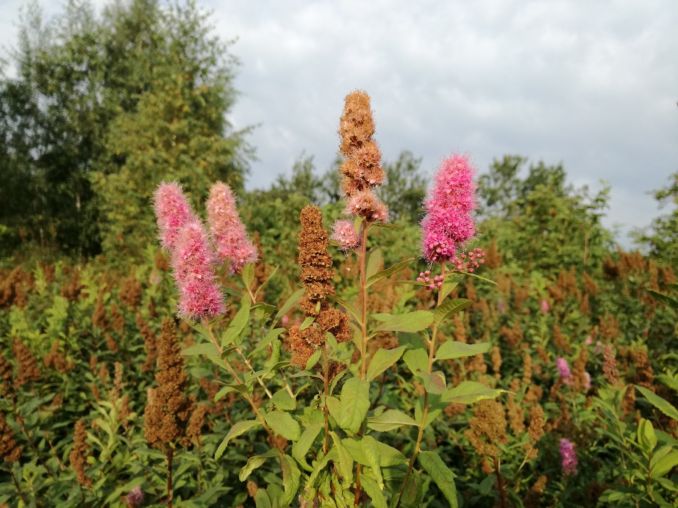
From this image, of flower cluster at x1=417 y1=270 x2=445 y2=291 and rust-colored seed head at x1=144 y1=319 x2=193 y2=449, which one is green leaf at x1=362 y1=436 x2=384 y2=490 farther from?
rust-colored seed head at x1=144 y1=319 x2=193 y2=449

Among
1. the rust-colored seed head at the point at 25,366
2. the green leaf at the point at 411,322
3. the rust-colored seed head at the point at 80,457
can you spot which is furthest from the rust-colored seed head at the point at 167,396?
the rust-colored seed head at the point at 25,366

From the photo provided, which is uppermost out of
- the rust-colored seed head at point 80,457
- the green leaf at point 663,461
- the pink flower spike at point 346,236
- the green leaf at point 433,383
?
the pink flower spike at point 346,236

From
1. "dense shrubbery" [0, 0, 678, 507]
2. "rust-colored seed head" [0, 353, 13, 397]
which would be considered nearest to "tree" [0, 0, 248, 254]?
"dense shrubbery" [0, 0, 678, 507]

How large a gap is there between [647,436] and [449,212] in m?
1.28

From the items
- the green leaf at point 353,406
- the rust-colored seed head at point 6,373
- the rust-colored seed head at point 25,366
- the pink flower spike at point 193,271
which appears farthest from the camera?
the rust-colored seed head at point 25,366

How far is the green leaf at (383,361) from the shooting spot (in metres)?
1.41

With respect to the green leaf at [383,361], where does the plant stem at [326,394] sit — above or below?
below

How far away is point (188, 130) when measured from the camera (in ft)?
76.7

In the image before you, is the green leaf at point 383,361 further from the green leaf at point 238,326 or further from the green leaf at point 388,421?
the green leaf at point 238,326

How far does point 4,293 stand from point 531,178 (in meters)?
49.4

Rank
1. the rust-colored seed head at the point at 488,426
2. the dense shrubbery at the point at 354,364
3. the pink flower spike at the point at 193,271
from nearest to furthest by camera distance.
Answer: the dense shrubbery at the point at 354,364
the pink flower spike at the point at 193,271
the rust-colored seed head at the point at 488,426

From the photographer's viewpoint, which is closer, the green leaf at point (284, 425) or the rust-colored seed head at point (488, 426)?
the green leaf at point (284, 425)

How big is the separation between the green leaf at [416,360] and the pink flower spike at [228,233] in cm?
78

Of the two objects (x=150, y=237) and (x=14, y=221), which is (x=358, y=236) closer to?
(x=150, y=237)
